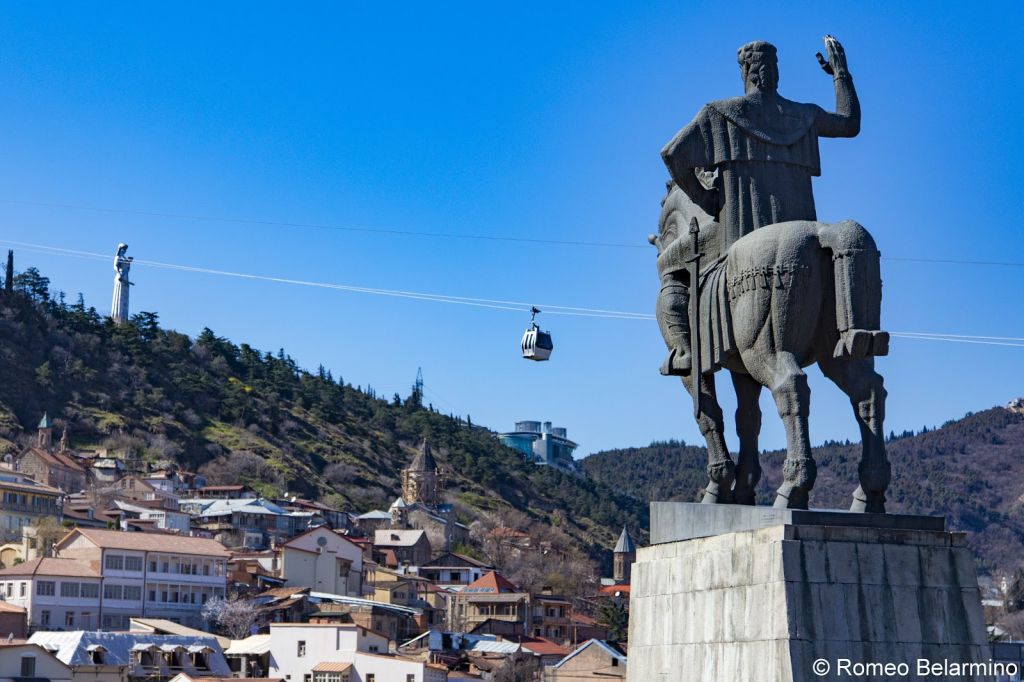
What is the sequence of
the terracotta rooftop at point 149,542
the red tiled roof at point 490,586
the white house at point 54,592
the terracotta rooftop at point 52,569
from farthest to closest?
the red tiled roof at point 490,586 → the terracotta rooftop at point 149,542 → the terracotta rooftop at point 52,569 → the white house at point 54,592

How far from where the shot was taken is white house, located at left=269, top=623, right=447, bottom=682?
70875 mm

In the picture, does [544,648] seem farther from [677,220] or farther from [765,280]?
[765,280]

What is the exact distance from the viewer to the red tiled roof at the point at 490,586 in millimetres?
108062

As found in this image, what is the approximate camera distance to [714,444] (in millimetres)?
11703

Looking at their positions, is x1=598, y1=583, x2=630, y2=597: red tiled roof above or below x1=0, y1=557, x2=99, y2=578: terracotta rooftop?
above

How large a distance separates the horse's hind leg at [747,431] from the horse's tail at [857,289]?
1226mm

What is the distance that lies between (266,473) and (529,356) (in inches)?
4853

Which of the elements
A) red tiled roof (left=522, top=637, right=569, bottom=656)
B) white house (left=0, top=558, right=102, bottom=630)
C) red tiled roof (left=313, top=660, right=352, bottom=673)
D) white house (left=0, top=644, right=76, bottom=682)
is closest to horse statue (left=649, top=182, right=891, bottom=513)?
white house (left=0, top=644, right=76, bottom=682)

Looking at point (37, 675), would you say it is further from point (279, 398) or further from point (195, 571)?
point (279, 398)

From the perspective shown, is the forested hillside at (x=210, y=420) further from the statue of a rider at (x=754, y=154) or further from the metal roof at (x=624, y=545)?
the statue of a rider at (x=754, y=154)

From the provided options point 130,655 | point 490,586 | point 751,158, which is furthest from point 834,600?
point 490,586

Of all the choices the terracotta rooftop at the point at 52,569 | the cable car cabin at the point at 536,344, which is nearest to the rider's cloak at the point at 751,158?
the cable car cabin at the point at 536,344

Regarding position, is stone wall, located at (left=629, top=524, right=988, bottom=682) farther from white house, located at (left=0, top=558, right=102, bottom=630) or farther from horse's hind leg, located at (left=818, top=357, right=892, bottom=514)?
white house, located at (left=0, top=558, right=102, bottom=630)

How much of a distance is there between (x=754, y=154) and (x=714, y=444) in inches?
84.5
